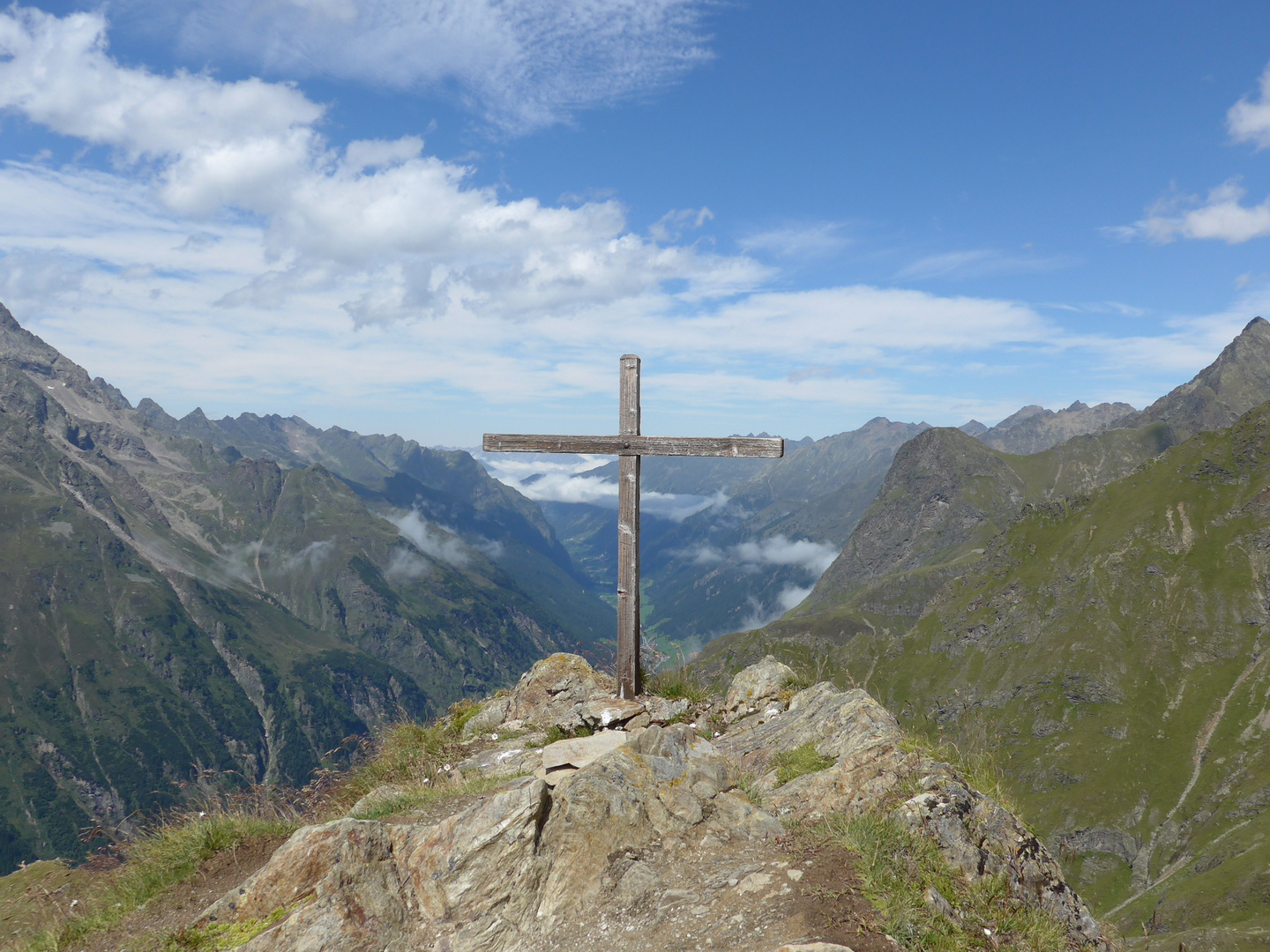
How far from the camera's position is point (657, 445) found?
14969mm

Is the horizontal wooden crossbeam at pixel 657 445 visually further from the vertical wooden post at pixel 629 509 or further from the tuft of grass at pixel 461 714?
the tuft of grass at pixel 461 714

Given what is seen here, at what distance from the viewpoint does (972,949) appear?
24.3ft

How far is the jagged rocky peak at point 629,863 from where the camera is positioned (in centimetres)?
806

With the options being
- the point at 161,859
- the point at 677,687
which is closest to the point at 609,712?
the point at 677,687

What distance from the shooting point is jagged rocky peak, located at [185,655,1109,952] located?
8062 mm

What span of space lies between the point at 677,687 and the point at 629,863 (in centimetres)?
793

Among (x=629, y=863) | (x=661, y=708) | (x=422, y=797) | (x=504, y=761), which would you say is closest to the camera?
(x=629, y=863)

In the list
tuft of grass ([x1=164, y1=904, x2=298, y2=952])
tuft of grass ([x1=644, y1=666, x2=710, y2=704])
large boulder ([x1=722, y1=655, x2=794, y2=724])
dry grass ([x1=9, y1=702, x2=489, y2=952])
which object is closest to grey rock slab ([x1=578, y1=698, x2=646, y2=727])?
tuft of grass ([x1=644, y1=666, x2=710, y2=704])

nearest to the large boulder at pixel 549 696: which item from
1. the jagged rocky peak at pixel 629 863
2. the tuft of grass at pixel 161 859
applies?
the jagged rocky peak at pixel 629 863

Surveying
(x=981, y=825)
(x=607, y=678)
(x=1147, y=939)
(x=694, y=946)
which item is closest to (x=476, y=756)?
(x=607, y=678)

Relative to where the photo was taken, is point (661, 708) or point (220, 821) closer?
point (220, 821)

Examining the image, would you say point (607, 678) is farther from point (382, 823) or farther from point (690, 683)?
point (382, 823)

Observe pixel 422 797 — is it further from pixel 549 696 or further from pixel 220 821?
pixel 549 696

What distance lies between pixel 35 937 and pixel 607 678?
11.9 metres
